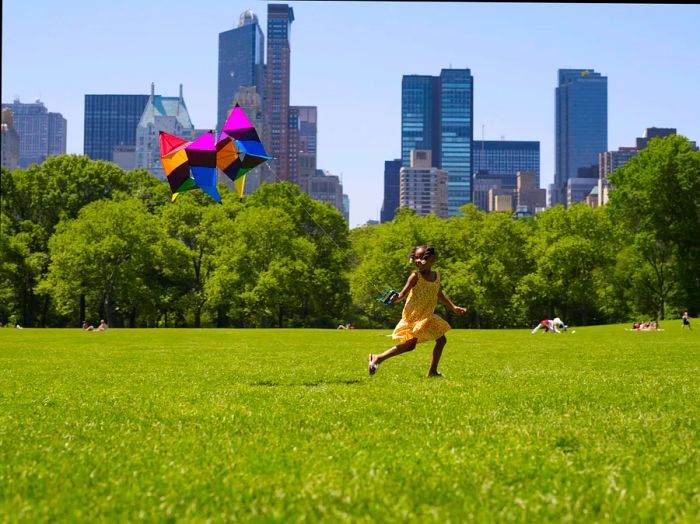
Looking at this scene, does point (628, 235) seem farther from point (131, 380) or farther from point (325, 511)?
point (325, 511)

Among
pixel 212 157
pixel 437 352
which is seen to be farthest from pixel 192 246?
pixel 437 352

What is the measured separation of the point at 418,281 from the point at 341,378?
96.7 inches

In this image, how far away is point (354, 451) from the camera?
7543 millimetres

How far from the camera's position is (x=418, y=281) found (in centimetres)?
1466

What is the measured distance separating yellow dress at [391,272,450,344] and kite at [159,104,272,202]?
4.91 meters

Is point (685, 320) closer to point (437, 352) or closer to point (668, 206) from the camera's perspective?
point (668, 206)

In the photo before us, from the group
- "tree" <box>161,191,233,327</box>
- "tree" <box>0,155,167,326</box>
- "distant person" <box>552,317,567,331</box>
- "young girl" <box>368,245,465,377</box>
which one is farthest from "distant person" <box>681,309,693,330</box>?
"tree" <box>0,155,167,326</box>

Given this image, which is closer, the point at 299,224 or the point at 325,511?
the point at 325,511

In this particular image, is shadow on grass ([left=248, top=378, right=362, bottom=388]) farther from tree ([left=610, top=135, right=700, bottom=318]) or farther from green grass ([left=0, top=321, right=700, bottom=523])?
tree ([left=610, top=135, right=700, bottom=318])

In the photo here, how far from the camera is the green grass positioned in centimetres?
577

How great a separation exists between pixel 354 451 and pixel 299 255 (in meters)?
72.5

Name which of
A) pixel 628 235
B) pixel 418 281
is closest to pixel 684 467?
pixel 418 281

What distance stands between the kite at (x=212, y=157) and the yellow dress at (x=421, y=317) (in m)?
4.91

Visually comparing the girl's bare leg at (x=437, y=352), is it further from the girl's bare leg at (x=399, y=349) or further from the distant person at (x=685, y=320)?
the distant person at (x=685, y=320)
